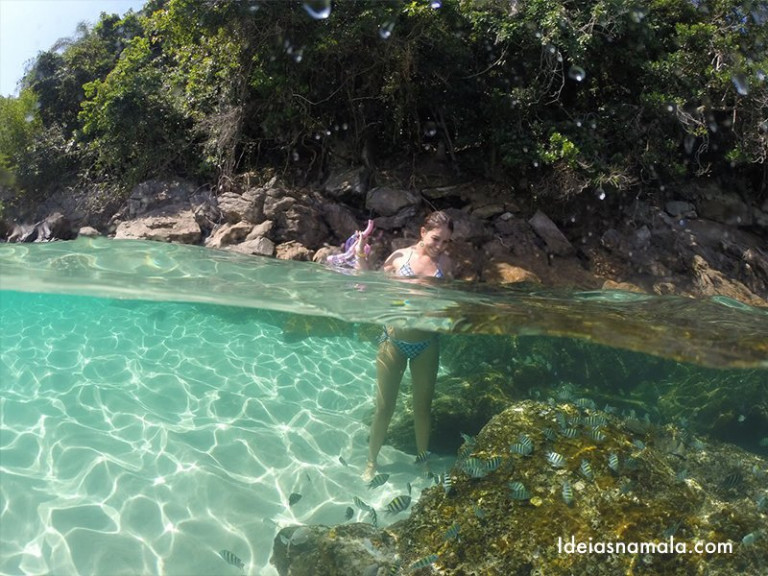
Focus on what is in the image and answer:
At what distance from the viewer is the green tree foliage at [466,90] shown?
40.1 feet

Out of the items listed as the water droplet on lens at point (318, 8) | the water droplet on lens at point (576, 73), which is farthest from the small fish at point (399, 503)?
the water droplet on lens at point (318, 8)

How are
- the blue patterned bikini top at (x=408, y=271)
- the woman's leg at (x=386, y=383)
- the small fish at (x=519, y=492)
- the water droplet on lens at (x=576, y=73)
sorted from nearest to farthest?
the small fish at (x=519, y=492) < the woman's leg at (x=386, y=383) < the blue patterned bikini top at (x=408, y=271) < the water droplet on lens at (x=576, y=73)

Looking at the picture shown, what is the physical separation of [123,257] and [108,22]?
610 inches

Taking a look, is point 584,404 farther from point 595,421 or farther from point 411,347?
point 411,347

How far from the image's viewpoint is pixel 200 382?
822 cm

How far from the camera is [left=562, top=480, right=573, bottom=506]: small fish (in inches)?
181

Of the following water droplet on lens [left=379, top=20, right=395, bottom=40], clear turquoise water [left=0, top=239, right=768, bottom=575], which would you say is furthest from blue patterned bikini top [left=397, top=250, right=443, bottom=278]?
water droplet on lens [left=379, top=20, right=395, bottom=40]

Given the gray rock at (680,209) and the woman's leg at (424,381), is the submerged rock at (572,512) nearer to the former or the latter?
the woman's leg at (424,381)

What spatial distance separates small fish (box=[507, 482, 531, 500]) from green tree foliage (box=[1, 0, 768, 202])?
29.0 feet

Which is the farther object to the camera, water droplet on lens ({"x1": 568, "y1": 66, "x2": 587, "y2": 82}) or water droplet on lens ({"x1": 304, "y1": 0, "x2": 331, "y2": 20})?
water droplet on lens ({"x1": 568, "y1": 66, "x2": 587, "y2": 82})

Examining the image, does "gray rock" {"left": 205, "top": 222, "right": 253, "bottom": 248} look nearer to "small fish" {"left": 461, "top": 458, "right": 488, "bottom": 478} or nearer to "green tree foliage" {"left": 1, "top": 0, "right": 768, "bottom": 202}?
"green tree foliage" {"left": 1, "top": 0, "right": 768, "bottom": 202}

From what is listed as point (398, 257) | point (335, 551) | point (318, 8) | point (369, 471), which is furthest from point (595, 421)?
point (318, 8)

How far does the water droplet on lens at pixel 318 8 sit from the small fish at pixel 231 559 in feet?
37.2

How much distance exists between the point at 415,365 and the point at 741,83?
441 inches
